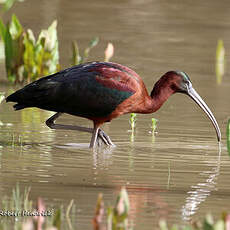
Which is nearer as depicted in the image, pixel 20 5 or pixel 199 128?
pixel 199 128

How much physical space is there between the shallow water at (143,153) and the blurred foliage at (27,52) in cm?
40

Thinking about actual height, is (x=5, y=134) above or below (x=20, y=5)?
below

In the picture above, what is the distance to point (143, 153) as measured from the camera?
9.69m

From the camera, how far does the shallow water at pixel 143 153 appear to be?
25.2 feet

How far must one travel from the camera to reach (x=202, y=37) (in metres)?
18.5

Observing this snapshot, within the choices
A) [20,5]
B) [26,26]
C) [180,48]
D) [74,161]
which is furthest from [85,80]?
[20,5]

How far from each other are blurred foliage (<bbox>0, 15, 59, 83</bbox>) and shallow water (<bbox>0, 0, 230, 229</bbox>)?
1.32ft

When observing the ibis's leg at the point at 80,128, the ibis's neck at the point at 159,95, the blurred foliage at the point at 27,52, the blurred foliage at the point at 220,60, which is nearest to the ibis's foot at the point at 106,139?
the ibis's leg at the point at 80,128

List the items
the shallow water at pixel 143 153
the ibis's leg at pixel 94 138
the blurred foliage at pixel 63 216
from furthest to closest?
the ibis's leg at pixel 94 138
the shallow water at pixel 143 153
the blurred foliage at pixel 63 216

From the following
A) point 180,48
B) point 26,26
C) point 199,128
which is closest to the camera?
point 199,128

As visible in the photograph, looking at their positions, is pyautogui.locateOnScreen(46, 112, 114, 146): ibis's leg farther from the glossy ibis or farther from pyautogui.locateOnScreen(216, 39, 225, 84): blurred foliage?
pyautogui.locateOnScreen(216, 39, 225, 84): blurred foliage

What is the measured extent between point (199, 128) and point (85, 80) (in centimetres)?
185

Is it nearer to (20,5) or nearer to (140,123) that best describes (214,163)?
(140,123)

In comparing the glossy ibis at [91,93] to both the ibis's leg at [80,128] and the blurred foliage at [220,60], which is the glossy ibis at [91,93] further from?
the blurred foliage at [220,60]
